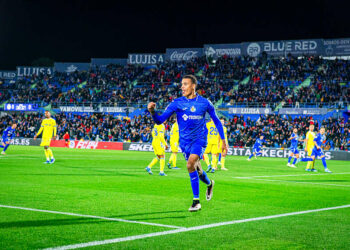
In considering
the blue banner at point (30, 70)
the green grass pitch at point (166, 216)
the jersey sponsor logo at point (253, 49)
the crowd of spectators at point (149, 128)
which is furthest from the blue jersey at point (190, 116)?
the blue banner at point (30, 70)

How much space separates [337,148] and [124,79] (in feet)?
108

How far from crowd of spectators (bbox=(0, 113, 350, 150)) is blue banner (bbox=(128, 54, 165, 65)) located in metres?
16.2

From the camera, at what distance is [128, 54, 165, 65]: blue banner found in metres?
65.1

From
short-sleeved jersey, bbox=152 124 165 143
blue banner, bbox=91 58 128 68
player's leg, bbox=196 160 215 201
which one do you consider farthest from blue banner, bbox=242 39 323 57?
player's leg, bbox=196 160 215 201

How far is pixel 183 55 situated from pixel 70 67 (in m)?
23.6

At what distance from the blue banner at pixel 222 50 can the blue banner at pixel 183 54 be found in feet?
5.11

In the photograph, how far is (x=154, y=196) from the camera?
33.3 ft

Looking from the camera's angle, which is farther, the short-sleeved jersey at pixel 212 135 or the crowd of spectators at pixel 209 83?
the crowd of spectators at pixel 209 83

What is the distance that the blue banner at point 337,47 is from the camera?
5172 cm

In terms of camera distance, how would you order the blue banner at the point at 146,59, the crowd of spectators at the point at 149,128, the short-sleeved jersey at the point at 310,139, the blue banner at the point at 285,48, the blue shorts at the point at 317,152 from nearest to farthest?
the blue shorts at the point at 317,152 → the short-sleeved jersey at the point at 310,139 → the crowd of spectators at the point at 149,128 → the blue banner at the point at 285,48 → the blue banner at the point at 146,59

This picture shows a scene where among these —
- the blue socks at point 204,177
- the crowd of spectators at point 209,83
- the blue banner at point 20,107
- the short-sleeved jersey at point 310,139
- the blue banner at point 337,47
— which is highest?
the blue banner at point 337,47

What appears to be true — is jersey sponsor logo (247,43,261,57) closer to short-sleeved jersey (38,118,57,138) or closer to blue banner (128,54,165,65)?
blue banner (128,54,165,65)

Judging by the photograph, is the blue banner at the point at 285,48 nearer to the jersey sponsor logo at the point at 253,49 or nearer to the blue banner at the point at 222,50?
the jersey sponsor logo at the point at 253,49

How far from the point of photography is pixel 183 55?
6288 cm
